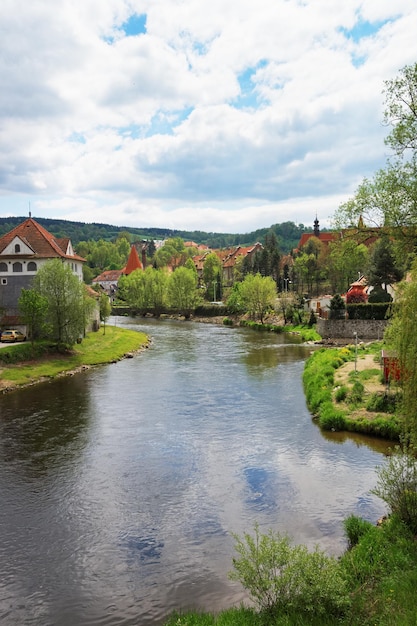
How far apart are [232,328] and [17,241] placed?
33905 mm

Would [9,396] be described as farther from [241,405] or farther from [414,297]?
[414,297]

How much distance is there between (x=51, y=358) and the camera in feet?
120

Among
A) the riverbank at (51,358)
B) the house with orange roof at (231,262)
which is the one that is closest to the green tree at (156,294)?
the house with orange roof at (231,262)

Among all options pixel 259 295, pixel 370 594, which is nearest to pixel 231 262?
pixel 259 295

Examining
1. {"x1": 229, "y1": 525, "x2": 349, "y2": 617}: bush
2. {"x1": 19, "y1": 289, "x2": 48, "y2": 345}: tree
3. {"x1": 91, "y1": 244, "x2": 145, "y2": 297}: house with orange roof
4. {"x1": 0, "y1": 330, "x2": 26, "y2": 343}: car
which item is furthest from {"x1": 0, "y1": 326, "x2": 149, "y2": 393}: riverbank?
{"x1": 91, "y1": 244, "x2": 145, "y2": 297}: house with orange roof

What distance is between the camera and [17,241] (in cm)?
4194

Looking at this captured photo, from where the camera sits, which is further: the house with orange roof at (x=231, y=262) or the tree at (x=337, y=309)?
the house with orange roof at (x=231, y=262)

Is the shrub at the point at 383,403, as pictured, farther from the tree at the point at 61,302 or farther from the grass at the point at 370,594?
the tree at the point at 61,302

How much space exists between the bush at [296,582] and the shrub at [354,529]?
3.27m

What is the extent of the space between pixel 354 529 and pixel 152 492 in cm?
626

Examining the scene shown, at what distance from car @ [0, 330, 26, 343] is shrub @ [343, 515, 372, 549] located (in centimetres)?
3068

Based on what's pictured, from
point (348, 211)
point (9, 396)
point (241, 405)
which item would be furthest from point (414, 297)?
point (9, 396)

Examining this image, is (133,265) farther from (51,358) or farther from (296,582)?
(296,582)

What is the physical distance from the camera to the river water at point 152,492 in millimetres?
11016
